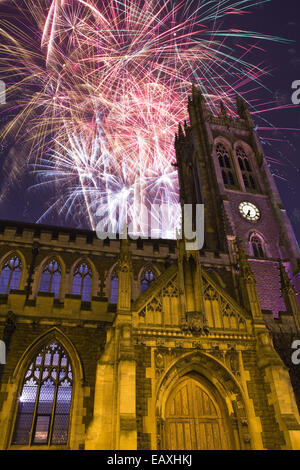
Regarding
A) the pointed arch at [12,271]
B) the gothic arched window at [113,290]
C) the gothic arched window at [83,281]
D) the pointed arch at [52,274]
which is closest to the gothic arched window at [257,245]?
the gothic arched window at [113,290]

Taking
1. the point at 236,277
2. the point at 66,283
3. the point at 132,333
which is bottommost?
the point at 132,333

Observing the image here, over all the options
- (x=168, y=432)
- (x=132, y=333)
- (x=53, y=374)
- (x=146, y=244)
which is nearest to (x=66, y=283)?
(x=146, y=244)

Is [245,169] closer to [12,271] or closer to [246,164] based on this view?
[246,164]

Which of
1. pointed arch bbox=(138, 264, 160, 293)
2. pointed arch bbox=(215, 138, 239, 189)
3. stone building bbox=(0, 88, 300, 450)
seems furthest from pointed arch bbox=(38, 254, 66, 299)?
pointed arch bbox=(215, 138, 239, 189)

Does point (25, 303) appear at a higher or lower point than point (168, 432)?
higher

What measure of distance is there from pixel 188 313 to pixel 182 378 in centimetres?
230

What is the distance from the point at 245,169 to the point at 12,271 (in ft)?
81.0

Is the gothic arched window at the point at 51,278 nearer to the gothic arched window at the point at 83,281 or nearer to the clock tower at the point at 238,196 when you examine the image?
the gothic arched window at the point at 83,281

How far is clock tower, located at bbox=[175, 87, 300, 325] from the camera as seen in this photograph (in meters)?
Result: 27.5

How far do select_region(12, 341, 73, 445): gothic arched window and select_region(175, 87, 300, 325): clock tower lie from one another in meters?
14.5

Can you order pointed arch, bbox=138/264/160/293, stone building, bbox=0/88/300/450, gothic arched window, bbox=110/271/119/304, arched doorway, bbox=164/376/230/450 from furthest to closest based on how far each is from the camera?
pointed arch, bbox=138/264/160/293
gothic arched window, bbox=110/271/119/304
arched doorway, bbox=164/376/230/450
stone building, bbox=0/88/300/450

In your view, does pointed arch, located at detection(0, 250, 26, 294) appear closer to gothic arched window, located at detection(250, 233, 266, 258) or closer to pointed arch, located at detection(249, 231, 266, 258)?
pointed arch, located at detection(249, 231, 266, 258)

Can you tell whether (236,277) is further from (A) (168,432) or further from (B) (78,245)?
(A) (168,432)

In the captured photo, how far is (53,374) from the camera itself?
1345 cm
